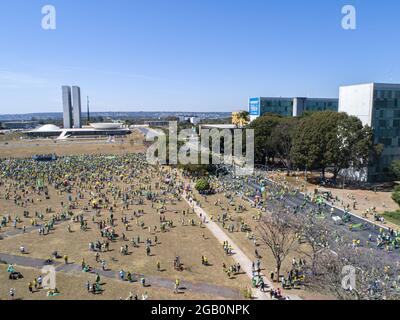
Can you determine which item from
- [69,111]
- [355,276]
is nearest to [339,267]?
[355,276]

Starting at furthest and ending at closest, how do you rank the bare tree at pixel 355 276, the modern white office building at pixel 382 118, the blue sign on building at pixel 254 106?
the blue sign on building at pixel 254 106 → the modern white office building at pixel 382 118 → the bare tree at pixel 355 276

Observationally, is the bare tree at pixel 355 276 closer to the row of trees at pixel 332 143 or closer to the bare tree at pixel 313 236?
the bare tree at pixel 313 236

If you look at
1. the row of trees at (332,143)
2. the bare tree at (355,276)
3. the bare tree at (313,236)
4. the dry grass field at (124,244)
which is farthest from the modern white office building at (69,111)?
the bare tree at (355,276)
